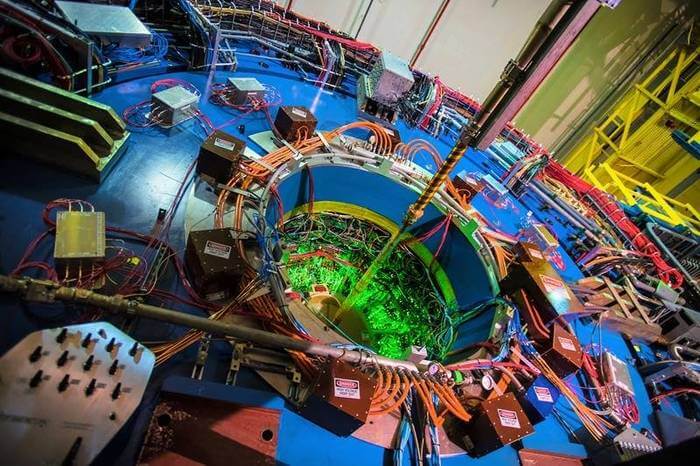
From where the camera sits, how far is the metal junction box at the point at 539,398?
3.15 meters

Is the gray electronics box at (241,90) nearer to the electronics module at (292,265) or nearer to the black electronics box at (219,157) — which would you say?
the electronics module at (292,265)

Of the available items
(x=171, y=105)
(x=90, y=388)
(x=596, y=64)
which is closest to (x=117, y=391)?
(x=90, y=388)

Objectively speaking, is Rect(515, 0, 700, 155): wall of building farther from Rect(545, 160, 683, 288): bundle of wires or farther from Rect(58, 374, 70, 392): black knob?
Rect(58, 374, 70, 392): black knob

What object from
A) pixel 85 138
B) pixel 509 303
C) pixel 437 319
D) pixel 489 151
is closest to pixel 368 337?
pixel 437 319

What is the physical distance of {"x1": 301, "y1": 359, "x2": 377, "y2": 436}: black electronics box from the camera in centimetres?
232

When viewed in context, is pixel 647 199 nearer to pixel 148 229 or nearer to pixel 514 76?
pixel 514 76

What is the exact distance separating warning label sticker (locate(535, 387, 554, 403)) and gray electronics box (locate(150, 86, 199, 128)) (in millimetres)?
4223

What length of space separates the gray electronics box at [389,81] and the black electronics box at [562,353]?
148 inches

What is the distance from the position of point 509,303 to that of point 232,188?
3.01 meters

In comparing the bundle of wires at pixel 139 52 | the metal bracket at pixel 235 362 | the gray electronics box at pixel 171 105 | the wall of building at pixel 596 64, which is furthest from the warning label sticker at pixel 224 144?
the wall of building at pixel 596 64

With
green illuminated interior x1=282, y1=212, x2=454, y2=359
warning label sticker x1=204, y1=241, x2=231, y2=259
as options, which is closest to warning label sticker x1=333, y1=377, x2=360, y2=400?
warning label sticker x1=204, y1=241, x2=231, y2=259

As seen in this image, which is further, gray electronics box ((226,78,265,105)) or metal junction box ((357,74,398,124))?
metal junction box ((357,74,398,124))

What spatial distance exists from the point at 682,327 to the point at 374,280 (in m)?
4.08

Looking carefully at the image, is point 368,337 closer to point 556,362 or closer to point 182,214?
point 556,362
